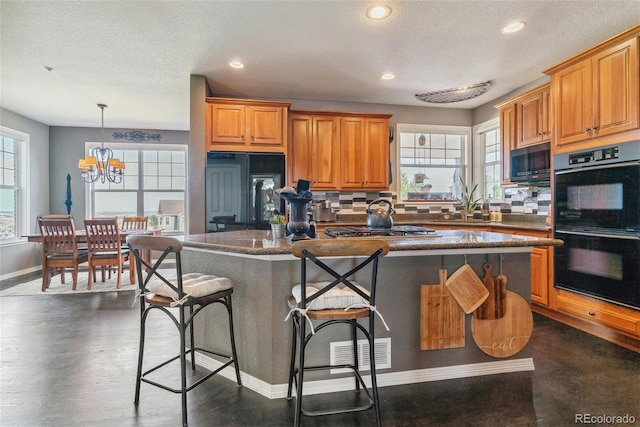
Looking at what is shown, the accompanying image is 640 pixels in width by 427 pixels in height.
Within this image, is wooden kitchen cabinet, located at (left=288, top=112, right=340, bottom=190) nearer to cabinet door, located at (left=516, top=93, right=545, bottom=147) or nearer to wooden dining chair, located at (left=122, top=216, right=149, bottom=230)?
cabinet door, located at (left=516, top=93, right=545, bottom=147)

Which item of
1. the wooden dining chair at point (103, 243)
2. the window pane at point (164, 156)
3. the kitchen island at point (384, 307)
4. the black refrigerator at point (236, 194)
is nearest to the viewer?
the kitchen island at point (384, 307)

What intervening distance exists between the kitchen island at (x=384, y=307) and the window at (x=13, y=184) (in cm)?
527

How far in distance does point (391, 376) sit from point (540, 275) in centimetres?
225

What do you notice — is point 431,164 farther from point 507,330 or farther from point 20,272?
point 20,272

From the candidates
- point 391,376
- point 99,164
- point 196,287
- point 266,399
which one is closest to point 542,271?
point 391,376

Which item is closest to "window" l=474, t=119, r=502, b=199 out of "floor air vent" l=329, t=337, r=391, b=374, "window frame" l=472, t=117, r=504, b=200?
"window frame" l=472, t=117, r=504, b=200

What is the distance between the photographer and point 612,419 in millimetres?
1777

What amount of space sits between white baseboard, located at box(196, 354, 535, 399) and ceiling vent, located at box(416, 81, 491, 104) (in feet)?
10.9

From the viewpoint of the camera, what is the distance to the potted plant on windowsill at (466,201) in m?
5.16

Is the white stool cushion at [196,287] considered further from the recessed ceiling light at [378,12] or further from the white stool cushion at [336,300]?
the recessed ceiling light at [378,12]

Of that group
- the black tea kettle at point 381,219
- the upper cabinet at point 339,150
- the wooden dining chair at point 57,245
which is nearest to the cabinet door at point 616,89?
the black tea kettle at point 381,219

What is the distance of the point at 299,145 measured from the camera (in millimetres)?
4672

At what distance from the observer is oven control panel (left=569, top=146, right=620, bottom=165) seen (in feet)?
9.15

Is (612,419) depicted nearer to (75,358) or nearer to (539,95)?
(539,95)
